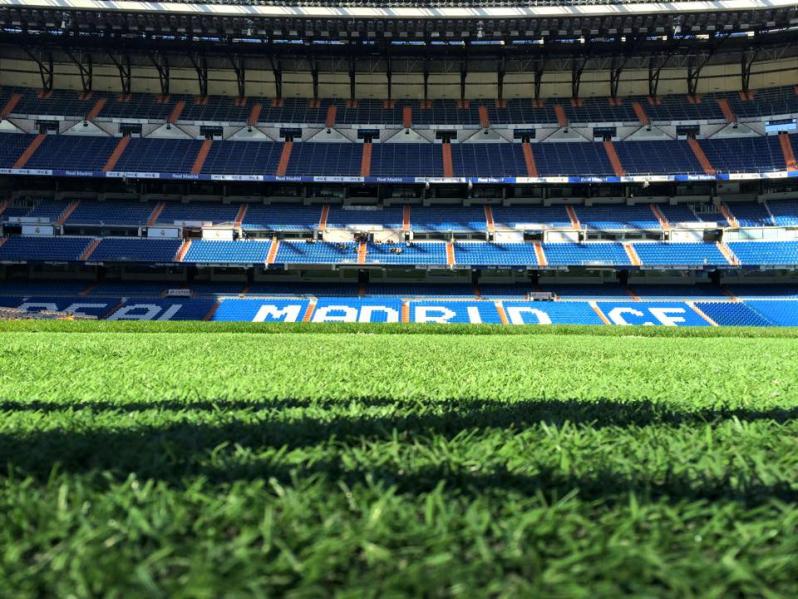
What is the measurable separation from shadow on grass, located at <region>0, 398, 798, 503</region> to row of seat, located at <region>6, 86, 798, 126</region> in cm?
4021

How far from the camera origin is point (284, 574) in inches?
34.6

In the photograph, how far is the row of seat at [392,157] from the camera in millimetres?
34406

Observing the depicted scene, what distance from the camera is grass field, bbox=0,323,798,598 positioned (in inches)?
34.1

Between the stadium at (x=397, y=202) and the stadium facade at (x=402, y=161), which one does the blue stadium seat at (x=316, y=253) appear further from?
the stadium at (x=397, y=202)

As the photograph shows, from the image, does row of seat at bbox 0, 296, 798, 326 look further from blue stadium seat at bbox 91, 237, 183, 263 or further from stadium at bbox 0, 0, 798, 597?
blue stadium seat at bbox 91, 237, 183, 263

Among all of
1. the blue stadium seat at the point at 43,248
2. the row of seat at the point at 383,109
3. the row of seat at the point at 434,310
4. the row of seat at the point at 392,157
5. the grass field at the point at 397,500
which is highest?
the row of seat at the point at 383,109

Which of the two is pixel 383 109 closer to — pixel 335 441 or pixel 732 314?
A: pixel 732 314

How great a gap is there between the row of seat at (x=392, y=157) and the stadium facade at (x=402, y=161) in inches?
8.3

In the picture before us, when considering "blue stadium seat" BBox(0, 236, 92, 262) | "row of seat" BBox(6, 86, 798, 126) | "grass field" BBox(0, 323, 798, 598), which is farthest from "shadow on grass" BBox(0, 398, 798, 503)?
"row of seat" BBox(6, 86, 798, 126)

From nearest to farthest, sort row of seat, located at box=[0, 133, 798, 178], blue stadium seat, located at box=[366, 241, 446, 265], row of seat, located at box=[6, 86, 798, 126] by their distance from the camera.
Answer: blue stadium seat, located at box=[366, 241, 446, 265], row of seat, located at box=[0, 133, 798, 178], row of seat, located at box=[6, 86, 798, 126]

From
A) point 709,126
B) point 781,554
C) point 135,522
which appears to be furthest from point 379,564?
point 709,126

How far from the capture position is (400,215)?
3625cm

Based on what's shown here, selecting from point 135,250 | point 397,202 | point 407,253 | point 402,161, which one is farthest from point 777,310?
point 135,250

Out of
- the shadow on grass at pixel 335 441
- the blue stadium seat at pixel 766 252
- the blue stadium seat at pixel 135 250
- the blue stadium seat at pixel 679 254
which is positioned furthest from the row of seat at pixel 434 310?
the shadow on grass at pixel 335 441
